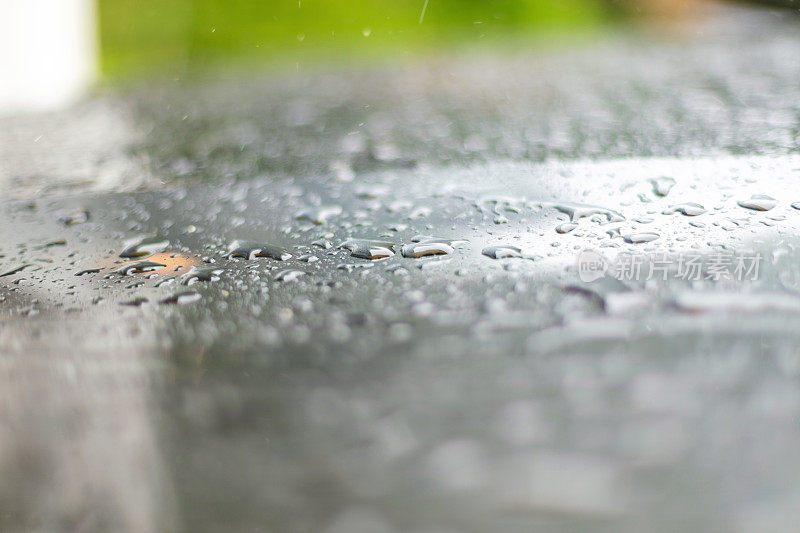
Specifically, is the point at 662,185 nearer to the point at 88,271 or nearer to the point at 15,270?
the point at 88,271

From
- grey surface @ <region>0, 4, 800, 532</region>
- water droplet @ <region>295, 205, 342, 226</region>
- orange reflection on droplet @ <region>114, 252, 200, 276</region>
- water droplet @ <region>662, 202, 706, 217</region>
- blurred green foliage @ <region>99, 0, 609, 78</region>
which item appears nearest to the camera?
grey surface @ <region>0, 4, 800, 532</region>

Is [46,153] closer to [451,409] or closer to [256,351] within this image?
[256,351]

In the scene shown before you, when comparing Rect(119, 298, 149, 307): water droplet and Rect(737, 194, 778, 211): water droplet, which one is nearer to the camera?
Rect(119, 298, 149, 307): water droplet

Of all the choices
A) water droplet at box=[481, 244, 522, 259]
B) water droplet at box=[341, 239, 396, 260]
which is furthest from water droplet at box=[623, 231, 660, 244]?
water droplet at box=[341, 239, 396, 260]

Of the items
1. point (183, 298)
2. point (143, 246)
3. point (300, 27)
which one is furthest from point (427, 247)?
point (300, 27)

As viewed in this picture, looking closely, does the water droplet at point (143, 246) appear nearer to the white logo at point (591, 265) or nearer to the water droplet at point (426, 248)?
the water droplet at point (426, 248)

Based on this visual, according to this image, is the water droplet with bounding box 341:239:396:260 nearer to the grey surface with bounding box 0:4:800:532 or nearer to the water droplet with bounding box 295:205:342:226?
the grey surface with bounding box 0:4:800:532

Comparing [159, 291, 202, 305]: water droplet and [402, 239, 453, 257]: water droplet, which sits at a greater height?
[402, 239, 453, 257]: water droplet
